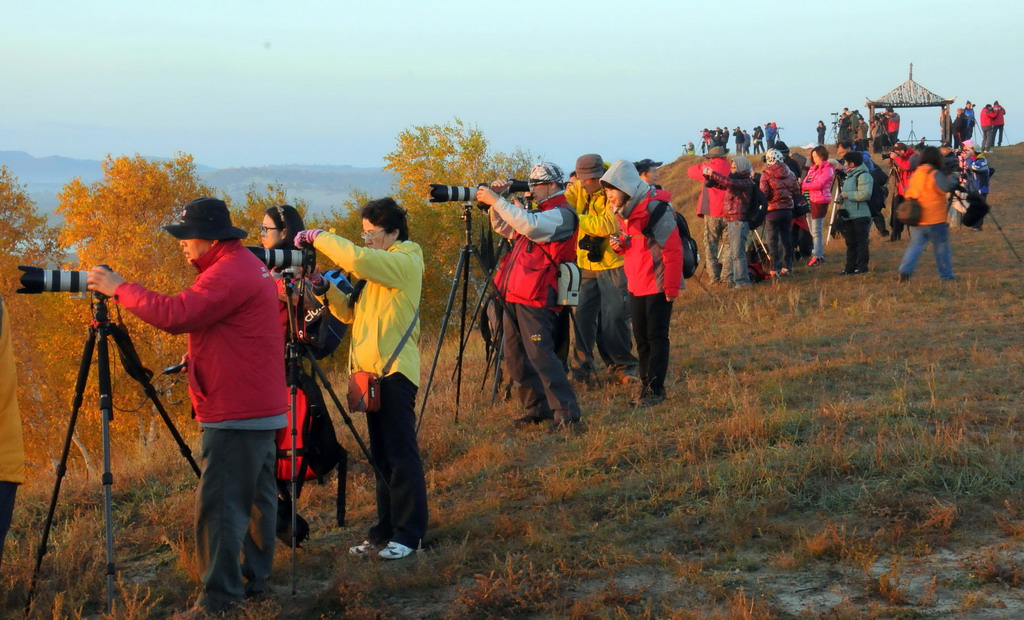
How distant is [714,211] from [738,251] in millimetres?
654

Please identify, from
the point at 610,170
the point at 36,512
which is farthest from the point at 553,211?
the point at 36,512

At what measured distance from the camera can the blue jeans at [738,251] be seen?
12789 mm

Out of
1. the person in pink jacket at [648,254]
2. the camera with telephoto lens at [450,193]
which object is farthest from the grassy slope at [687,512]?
the camera with telephoto lens at [450,193]

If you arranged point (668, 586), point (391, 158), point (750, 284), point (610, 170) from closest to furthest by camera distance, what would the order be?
1. point (668, 586)
2. point (610, 170)
3. point (750, 284)
4. point (391, 158)

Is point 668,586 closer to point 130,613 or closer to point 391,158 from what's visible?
point 130,613

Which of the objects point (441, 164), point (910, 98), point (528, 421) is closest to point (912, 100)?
point (910, 98)

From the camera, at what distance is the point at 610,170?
7016mm

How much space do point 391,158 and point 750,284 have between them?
45645mm

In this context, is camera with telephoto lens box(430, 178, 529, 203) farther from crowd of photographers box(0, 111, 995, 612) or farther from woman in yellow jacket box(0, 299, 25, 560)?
woman in yellow jacket box(0, 299, 25, 560)

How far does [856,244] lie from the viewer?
13.6 metres

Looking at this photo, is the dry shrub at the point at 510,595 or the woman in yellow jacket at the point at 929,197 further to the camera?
the woman in yellow jacket at the point at 929,197

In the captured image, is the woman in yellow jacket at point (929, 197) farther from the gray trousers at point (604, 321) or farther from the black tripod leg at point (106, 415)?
the black tripod leg at point (106, 415)

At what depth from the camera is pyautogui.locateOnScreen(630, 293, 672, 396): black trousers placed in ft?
23.8

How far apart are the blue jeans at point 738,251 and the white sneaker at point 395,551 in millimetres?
8833
